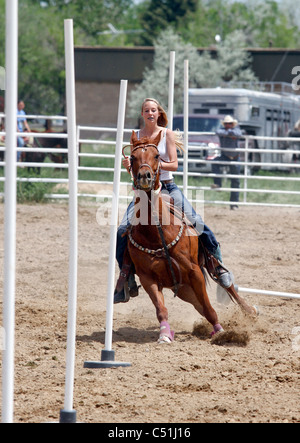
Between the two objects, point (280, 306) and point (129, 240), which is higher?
point (129, 240)

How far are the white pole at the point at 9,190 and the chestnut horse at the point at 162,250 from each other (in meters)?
2.51

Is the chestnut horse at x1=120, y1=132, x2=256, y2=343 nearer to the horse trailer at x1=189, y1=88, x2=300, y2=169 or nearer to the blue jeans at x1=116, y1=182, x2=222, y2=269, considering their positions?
the blue jeans at x1=116, y1=182, x2=222, y2=269

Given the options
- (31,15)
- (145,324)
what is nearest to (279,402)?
(145,324)

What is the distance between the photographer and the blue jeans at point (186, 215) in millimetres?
6445

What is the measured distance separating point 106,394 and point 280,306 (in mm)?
3534

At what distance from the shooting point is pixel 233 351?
19.8 feet

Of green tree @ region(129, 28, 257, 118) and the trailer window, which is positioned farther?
green tree @ region(129, 28, 257, 118)

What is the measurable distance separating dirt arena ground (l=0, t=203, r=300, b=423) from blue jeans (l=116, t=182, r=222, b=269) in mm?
723

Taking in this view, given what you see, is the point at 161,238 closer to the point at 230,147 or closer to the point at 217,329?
the point at 217,329

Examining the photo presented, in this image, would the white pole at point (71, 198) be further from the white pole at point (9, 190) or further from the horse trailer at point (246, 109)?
the horse trailer at point (246, 109)

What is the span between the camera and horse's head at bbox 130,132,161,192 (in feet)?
18.6

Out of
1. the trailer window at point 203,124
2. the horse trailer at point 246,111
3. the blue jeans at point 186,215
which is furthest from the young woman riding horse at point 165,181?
the horse trailer at point 246,111

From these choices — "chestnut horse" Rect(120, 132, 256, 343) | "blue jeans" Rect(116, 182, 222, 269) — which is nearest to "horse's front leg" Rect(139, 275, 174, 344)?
"chestnut horse" Rect(120, 132, 256, 343)
